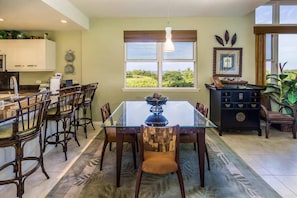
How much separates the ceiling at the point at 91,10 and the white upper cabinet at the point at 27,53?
1.17 ft

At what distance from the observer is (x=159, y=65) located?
6.10 meters

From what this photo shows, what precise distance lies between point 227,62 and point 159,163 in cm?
418

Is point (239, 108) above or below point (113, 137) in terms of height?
above

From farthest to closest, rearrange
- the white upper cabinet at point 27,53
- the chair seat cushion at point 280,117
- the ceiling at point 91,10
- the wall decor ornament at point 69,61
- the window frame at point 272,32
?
1. the wall decor ornament at point 69,61
2. the window frame at point 272,32
3. the white upper cabinet at point 27,53
4. the chair seat cushion at point 280,117
5. the ceiling at point 91,10

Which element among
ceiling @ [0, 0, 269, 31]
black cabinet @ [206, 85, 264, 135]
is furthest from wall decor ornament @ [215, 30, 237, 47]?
black cabinet @ [206, 85, 264, 135]

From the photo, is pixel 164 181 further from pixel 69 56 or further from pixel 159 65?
pixel 69 56

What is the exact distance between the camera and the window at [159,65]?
6066mm

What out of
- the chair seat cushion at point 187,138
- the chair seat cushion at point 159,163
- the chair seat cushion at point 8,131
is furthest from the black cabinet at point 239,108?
the chair seat cushion at point 8,131

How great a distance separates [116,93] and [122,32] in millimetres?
1436

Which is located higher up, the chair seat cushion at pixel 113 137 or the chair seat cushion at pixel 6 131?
the chair seat cushion at pixel 6 131

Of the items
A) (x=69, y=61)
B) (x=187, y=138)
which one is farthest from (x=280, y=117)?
(x=69, y=61)

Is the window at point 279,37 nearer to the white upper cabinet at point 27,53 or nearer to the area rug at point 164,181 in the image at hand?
the area rug at point 164,181

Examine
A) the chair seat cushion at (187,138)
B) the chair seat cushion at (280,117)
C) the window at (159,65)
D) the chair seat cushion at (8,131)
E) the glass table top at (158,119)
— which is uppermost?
the window at (159,65)

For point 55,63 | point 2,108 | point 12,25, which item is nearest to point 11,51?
point 12,25
